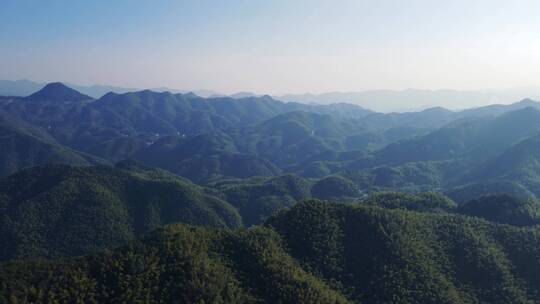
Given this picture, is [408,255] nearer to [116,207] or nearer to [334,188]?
[116,207]

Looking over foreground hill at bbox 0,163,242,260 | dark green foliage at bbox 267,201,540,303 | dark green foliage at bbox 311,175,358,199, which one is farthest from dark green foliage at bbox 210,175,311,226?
dark green foliage at bbox 267,201,540,303

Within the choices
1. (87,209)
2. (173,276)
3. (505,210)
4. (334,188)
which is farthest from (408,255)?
(334,188)

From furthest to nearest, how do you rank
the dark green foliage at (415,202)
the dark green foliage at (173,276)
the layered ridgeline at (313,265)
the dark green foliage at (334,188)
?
1. the dark green foliage at (334,188)
2. the dark green foliage at (415,202)
3. the layered ridgeline at (313,265)
4. the dark green foliage at (173,276)

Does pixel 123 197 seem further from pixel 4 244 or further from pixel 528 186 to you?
pixel 528 186

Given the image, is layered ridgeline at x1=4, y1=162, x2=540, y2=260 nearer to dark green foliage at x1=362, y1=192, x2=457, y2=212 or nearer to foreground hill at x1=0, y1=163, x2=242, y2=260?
dark green foliage at x1=362, y1=192, x2=457, y2=212

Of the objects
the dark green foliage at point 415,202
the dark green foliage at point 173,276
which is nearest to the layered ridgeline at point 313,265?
the dark green foliage at point 173,276

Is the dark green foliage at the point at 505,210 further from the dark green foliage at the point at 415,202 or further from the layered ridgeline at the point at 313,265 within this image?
the layered ridgeline at the point at 313,265
